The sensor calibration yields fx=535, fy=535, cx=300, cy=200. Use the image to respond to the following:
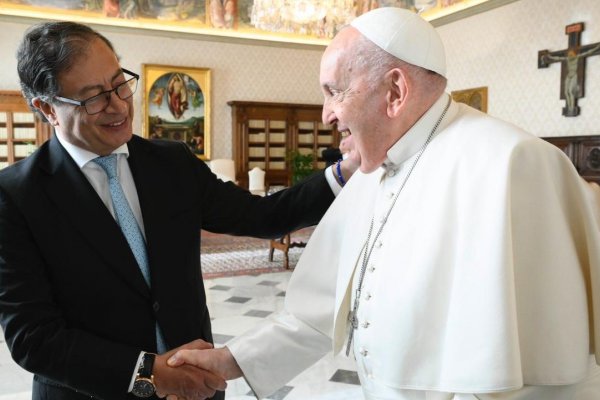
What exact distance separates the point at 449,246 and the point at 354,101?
46 cm

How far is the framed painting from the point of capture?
12.5 metres

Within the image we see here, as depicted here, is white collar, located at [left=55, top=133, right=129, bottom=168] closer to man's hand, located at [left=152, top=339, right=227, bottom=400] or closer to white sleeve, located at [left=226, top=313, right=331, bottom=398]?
man's hand, located at [left=152, top=339, right=227, bottom=400]

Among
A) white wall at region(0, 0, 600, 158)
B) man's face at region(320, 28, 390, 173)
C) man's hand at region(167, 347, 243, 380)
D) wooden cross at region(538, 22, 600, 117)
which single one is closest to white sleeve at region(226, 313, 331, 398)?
man's hand at region(167, 347, 243, 380)

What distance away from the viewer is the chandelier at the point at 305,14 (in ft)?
28.9

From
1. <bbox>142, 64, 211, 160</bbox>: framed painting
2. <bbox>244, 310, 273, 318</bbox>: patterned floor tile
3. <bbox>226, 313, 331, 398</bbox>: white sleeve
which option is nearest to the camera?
<bbox>226, 313, 331, 398</bbox>: white sleeve

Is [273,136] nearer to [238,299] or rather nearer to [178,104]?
[178,104]

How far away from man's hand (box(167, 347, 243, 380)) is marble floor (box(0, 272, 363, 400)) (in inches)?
83.9

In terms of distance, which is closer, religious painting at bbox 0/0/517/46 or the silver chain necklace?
the silver chain necklace

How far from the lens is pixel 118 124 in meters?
1.70

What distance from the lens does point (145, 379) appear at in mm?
1605

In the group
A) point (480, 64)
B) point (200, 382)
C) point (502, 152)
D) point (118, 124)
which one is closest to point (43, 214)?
point (118, 124)

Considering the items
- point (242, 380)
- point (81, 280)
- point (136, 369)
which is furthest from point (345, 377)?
point (81, 280)

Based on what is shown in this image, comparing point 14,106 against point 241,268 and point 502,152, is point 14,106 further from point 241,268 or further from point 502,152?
point 502,152

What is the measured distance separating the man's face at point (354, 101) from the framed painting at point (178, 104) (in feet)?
37.2
